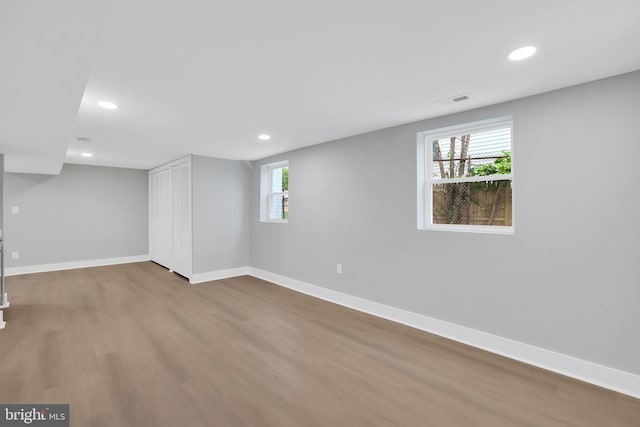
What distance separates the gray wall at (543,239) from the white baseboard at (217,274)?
288 centimetres

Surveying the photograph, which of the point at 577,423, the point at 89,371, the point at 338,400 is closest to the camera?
the point at 577,423

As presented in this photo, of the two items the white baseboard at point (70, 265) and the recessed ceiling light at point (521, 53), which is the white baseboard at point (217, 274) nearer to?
the white baseboard at point (70, 265)

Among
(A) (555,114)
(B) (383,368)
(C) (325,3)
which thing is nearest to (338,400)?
(B) (383,368)

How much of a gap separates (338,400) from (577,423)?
1.47 meters

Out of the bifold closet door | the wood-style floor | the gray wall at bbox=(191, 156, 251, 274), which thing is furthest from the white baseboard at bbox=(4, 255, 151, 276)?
the gray wall at bbox=(191, 156, 251, 274)

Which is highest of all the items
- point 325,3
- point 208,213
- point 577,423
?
point 325,3

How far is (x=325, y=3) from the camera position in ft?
4.53

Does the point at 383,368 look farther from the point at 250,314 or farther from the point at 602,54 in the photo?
the point at 602,54

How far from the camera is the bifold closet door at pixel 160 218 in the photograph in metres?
6.11

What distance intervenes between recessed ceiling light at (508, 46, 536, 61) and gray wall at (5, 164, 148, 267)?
7674mm

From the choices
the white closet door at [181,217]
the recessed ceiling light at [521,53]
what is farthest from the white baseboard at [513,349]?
the white closet door at [181,217]

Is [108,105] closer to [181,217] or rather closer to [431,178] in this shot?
[181,217]

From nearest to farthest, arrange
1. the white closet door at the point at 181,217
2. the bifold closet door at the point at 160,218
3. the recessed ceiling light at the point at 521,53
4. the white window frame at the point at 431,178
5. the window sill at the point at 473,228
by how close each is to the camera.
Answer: the recessed ceiling light at the point at 521,53 < the window sill at the point at 473,228 < the white window frame at the point at 431,178 < the white closet door at the point at 181,217 < the bifold closet door at the point at 160,218

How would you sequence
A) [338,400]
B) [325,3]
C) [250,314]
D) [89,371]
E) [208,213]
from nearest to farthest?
[325,3], [338,400], [89,371], [250,314], [208,213]
